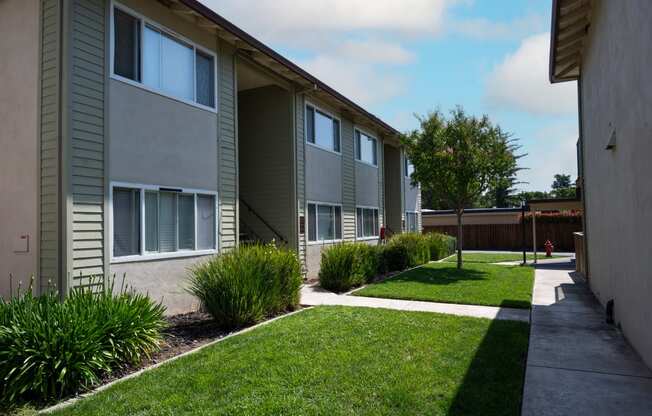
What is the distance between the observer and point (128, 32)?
27.4 ft

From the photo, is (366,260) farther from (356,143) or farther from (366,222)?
(356,143)

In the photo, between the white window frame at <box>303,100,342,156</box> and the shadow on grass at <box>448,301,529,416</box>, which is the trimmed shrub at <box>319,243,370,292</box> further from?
the shadow on grass at <box>448,301,529,416</box>

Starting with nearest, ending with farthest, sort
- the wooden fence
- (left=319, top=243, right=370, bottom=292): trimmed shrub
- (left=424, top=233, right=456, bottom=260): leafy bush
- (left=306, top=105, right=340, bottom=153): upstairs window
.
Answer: (left=319, top=243, right=370, bottom=292): trimmed shrub
(left=306, top=105, right=340, bottom=153): upstairs window
(left=424, top=233, right=456, bottom=260): leafy bush
the wooden fence

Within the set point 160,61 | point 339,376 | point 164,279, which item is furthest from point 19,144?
point 339,376

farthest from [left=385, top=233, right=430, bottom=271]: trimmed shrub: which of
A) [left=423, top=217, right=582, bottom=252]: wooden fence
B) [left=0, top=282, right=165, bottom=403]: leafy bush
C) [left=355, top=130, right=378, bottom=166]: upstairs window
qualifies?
[left=423, top=217, right=582, bottom=252]: wooden fence

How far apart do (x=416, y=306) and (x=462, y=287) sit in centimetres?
287

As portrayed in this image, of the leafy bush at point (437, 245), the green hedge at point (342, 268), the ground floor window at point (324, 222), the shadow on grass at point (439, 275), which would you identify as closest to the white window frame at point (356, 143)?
the ground floor window at point (324, 222)

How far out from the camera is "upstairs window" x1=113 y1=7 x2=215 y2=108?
8227 millimetres

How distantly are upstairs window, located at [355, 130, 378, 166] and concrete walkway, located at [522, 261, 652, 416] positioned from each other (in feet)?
35.6

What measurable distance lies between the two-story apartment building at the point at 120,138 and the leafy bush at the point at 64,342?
5.72 ft

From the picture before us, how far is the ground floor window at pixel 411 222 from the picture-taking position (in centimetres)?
2398

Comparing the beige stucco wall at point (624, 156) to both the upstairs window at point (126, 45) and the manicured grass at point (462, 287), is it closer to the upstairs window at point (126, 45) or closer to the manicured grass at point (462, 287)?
the manicured grass at point (462, 287)

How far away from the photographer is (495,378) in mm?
4957

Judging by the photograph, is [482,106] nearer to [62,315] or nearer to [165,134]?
[165,134]
